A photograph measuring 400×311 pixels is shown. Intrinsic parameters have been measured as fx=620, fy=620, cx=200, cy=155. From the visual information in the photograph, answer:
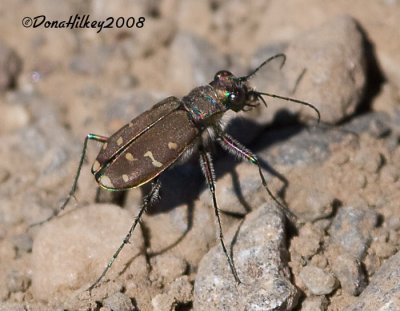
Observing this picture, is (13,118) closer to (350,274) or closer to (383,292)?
(350,274)

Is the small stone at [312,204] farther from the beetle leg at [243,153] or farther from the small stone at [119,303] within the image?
the small stone at [119,303]

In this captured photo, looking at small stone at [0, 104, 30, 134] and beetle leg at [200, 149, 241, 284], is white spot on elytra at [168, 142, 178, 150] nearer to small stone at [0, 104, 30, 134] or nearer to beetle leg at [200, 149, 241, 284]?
beetle leg at [200, 149, 241, 284]

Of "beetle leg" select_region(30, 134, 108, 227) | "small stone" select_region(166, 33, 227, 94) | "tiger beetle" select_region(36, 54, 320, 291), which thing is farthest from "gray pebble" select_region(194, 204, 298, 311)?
"small stone" select_region(166, 33, 227, 94)

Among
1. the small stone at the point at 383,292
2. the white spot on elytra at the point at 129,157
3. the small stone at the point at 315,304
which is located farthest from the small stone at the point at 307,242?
the white spot on elytra at the point at 129,157

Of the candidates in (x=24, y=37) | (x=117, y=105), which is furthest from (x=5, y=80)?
(x=117, y=105)

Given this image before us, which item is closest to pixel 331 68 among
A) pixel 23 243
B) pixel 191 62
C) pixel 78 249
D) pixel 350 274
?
pixel 191 62

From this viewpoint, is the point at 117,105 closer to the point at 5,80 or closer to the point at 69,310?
the point at 5,80

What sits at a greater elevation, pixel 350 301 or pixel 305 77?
pixel 305 77
